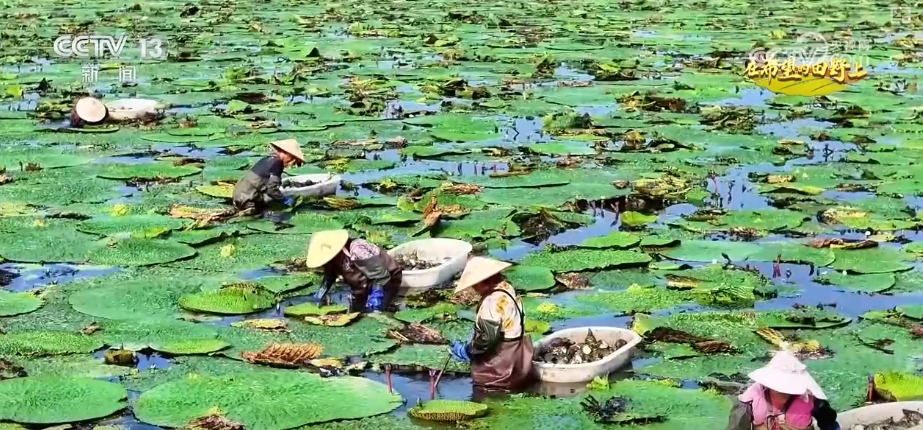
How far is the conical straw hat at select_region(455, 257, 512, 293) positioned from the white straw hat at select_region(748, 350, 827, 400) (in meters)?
1.44

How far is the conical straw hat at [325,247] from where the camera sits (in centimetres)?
685

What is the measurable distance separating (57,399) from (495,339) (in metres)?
2.01

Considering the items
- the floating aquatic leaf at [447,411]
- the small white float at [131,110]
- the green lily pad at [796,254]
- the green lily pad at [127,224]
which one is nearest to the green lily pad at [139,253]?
the green lily pad at [127,224]

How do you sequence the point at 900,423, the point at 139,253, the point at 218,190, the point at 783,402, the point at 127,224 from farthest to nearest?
1. the point at 218,190
2. the point at 127,224
3. the point at 139,253
4. the point at 900,423
5. the point at 783,402

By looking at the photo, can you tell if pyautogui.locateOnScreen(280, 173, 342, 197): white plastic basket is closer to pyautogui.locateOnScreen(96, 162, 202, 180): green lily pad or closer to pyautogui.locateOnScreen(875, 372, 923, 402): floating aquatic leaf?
pyautogui.locateOnScreen(96, 162, 202, 180): green lily pad

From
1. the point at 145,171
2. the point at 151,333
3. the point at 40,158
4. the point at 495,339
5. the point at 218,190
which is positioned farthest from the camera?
the point at 40,158

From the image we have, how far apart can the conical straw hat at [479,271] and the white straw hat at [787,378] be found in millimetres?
1435

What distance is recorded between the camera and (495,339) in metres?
5.68

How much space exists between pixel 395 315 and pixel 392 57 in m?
11.6

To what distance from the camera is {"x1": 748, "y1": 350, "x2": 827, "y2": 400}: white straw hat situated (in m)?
4.70

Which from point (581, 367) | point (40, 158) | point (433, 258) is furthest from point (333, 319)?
point (40, 158)

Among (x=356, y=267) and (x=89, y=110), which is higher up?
(x=356, y=267)

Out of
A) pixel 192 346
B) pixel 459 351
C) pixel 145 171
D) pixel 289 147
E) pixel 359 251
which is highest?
pixel 289 147

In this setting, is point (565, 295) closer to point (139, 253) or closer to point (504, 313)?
point (504, 313)
